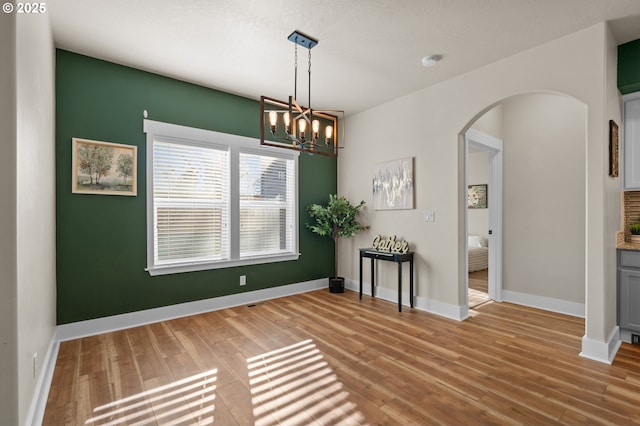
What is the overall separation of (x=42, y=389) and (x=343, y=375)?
6.94 ft

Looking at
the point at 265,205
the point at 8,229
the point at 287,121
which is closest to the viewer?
the point at 8,229

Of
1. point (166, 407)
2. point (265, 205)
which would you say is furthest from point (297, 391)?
point (265, 205)

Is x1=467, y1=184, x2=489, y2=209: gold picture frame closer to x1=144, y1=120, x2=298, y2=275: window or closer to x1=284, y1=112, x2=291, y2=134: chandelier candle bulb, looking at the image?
x1=144, y1=120, x2=298, y2=275: window

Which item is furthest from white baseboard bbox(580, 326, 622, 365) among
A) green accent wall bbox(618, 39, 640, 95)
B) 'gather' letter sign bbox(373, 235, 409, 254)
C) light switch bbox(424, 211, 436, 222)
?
green accent wall bbox(618, 39, 640, 95)

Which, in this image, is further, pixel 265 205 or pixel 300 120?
pixel 265 205

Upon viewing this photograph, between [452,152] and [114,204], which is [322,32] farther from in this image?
[114,204]

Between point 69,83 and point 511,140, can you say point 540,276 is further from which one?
point 69,83

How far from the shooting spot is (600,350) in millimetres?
2586

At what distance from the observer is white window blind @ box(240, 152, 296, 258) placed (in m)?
4.37

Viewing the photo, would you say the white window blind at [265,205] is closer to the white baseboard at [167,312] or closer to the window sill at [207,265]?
the window sill at [207,265]

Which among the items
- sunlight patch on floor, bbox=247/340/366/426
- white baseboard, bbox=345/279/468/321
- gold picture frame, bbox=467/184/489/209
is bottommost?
sunlight patch on floor, bbox=247/340/366/426

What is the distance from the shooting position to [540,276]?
409 cm

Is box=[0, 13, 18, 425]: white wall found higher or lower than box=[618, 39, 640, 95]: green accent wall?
lower

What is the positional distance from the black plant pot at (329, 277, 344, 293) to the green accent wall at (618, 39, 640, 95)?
402cm
